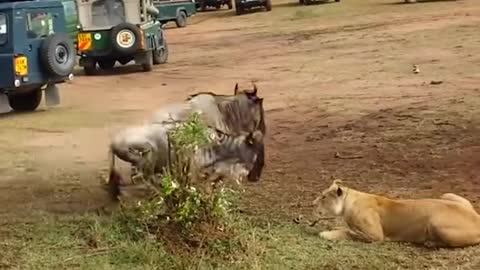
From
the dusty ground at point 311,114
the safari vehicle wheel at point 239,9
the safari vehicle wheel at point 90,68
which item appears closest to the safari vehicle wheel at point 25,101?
the dusty ground at point 311,114

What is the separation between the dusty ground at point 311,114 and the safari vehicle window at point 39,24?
1.18m

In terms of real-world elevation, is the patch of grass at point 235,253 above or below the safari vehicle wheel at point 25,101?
above

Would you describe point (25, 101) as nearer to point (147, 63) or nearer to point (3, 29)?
point (3, 29)

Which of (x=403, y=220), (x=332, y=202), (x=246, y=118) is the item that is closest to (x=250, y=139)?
(x=246, y=118)

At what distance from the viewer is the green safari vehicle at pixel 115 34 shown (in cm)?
2120

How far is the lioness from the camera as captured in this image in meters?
6.76

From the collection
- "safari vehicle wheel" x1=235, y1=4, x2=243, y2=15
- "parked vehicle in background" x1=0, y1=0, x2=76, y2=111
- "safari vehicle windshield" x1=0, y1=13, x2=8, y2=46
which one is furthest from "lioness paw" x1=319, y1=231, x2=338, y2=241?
"safari vehicle wheel" x1=235, y1=4, x2=243, y2=15

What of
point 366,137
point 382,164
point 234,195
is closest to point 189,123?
point 234,195

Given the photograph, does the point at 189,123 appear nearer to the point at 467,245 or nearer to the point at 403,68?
the point at 467,245

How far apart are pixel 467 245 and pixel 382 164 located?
9.89ft

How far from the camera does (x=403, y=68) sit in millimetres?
18422

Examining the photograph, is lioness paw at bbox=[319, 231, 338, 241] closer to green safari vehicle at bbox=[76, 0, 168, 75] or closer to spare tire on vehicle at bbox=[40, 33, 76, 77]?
spare tire on vehicle at bbox=[40, 33, 76, 77]

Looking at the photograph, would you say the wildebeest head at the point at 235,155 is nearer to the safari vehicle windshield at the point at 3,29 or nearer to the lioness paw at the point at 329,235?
the lioness paw at the point at 329,235

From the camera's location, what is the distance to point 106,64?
22406mm
